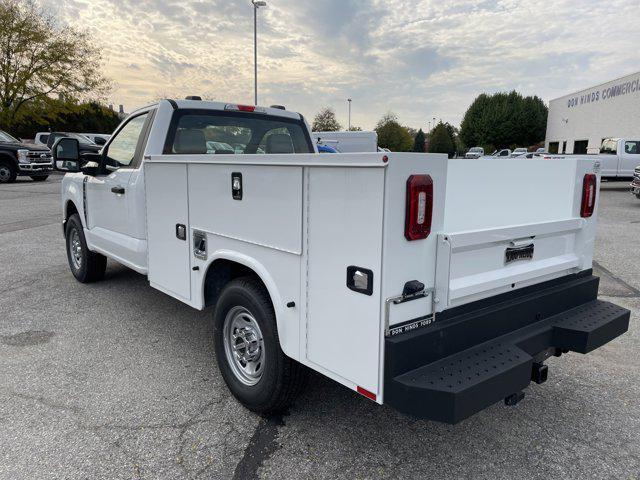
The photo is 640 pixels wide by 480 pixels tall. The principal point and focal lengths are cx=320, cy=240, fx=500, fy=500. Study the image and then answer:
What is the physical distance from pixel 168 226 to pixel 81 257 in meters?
2.80

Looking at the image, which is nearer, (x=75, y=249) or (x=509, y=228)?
(x=509, y=228)

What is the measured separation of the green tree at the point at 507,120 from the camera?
59938mm

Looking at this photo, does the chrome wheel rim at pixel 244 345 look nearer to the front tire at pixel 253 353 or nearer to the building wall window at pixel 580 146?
the front tire at pixel 253 353

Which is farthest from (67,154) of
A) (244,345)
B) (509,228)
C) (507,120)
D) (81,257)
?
(507,120)

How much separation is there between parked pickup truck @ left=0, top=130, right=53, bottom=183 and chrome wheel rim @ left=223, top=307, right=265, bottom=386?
20645 mm

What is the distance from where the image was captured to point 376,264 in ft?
7.13

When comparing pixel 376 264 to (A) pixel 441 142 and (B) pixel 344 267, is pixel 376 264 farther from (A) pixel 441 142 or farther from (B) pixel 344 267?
(A) pixel 441 142

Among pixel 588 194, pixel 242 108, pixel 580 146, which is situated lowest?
pixel 588 194

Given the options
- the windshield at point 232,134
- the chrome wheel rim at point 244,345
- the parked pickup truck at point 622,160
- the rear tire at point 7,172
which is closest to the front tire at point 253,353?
the chrome wheel rim at point 244,345

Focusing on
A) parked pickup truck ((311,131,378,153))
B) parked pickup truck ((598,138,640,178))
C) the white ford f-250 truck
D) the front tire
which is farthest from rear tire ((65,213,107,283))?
parked pickup truck ((598,138,640,178))

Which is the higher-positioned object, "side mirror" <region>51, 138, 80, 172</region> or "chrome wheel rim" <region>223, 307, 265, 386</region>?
"side mirror" <region>51, 138, 80, 172</region>

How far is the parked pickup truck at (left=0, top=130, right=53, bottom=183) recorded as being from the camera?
2000cm

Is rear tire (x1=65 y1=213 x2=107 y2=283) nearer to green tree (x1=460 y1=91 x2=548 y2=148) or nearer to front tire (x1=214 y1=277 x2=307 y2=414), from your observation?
front tire (x1=214 y1=277 x2=307 y2=414)

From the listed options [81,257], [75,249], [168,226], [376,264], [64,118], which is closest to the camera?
[376,264]
